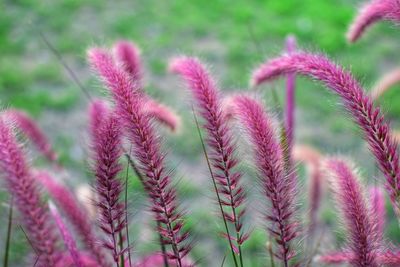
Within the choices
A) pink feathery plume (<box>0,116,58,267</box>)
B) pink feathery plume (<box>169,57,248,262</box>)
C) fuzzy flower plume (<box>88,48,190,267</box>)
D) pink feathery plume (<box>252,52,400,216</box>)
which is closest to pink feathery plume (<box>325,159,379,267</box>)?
pink feathery plume (<box>252,52,400,216</box>)

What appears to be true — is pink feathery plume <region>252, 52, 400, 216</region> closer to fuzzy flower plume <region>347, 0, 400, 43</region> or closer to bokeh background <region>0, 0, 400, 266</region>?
fuzzy flower plume <region>347, 0, 400, 43</region>

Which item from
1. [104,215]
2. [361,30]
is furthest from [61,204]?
[361,30]

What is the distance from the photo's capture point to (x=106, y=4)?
18.3 feet

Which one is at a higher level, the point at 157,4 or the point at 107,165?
the point at 157,4

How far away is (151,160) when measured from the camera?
1.08 meters

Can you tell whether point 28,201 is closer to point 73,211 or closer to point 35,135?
point 73,211

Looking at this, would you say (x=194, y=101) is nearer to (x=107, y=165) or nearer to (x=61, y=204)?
(x=107, y=165)

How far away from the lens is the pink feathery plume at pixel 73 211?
4.31 feet

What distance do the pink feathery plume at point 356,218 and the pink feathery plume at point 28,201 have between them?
0.57 meters

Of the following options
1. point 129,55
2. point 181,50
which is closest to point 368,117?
point 129,55

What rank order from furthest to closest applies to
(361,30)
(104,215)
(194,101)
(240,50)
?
(240,50) → (361,30) → (194,101) → (104,215)

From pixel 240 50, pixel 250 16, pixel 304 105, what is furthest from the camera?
pixel 250 16

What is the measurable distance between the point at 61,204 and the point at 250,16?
160 inches

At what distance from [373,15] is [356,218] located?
0.55m
